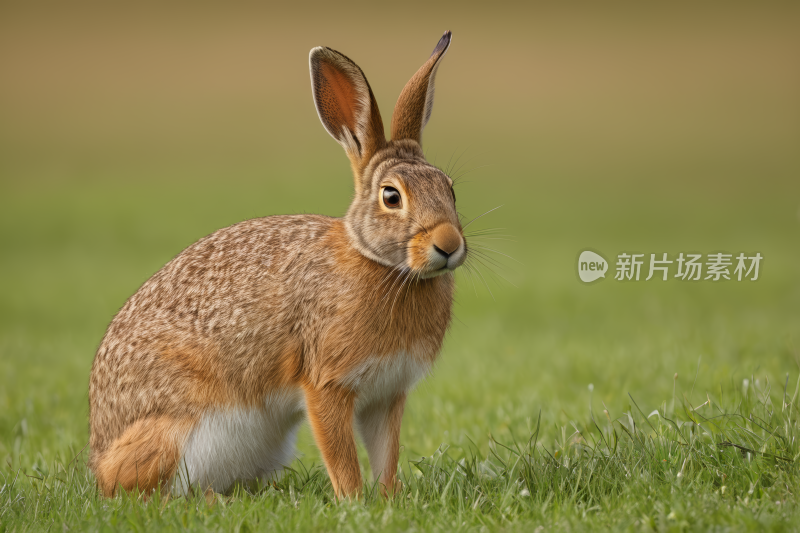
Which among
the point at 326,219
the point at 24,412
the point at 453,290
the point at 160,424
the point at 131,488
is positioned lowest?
the point at 24,412

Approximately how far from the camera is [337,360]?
4.68 meters

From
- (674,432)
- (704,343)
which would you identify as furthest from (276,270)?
(704,343)

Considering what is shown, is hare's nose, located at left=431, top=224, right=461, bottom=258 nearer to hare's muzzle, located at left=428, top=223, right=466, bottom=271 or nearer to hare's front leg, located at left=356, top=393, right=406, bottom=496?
hare's muzzle, located at left=428, top=223, right=466, bottom=271

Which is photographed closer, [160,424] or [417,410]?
[160,424]

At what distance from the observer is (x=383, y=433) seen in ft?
16.6

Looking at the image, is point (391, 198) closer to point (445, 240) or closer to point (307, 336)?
point (445, 240)

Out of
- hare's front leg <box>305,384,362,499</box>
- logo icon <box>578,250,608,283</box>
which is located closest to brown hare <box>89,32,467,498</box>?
hare's front leg <box>305,384,362,499</box>

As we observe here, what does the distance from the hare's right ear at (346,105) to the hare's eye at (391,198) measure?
41cm

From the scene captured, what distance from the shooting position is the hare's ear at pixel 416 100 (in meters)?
4.93

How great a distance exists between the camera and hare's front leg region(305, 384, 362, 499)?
4.67 meters

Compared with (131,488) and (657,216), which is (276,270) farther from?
(657,216)

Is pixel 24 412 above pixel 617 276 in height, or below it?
below

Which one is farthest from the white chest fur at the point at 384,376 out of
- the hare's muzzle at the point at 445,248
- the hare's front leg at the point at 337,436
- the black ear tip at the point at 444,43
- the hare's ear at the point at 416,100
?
the black ear tip at the point at 444,43

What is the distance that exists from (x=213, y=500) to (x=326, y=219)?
1907 millimetres
